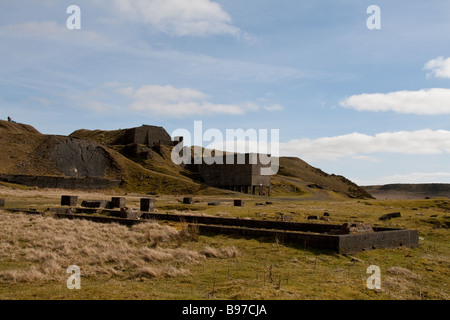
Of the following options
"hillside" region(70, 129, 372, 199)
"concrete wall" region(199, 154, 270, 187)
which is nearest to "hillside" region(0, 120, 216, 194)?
"concrete wall" region(199, 154, 270, 187)

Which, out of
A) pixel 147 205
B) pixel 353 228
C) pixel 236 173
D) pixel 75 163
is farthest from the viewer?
pixel 75 163

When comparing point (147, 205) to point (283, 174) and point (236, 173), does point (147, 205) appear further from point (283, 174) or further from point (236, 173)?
point (283, 174)

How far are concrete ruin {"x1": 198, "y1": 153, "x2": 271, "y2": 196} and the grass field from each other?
60.0m

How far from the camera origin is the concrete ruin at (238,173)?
81188mm

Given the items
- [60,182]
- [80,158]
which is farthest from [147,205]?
[80,158]

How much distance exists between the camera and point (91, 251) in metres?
15.3

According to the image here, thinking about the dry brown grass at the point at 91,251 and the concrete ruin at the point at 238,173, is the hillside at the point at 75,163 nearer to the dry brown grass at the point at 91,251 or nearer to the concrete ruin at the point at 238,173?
the concrete ruin at the point at 238,173

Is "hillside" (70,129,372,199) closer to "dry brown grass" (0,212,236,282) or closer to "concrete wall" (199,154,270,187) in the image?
"concrete wall" (199,154,270,187)

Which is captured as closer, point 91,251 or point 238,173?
point 91,251

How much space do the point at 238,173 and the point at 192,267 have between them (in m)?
69.8

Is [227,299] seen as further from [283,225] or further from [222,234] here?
[283,225]

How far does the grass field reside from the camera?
1037 cm
